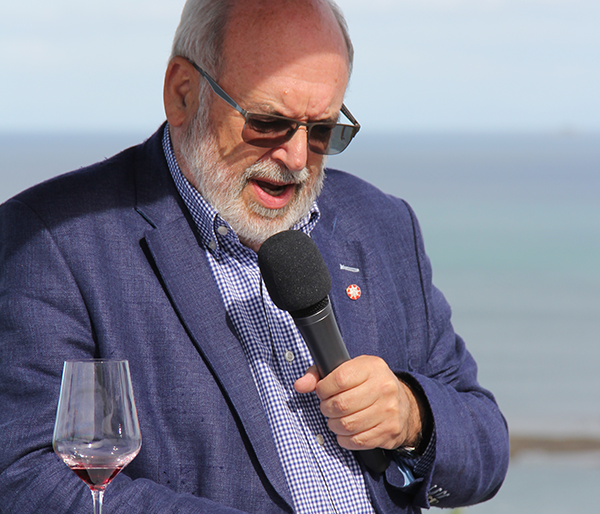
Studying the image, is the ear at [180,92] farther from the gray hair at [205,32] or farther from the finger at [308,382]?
the finger at [308,382]

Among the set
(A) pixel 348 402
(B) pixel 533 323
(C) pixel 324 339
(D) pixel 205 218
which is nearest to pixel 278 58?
(D) pixel 205 218

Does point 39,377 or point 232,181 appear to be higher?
point 232,181

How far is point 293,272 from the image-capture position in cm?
174

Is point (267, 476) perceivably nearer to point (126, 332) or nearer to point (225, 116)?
point (126, 332)

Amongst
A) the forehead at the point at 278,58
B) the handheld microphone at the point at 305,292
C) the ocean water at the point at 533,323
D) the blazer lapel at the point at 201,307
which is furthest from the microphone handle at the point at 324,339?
the ocean water at the point at 533,323

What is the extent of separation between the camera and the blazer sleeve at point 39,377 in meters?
1.69

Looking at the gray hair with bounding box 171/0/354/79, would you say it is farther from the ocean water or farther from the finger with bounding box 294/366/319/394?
the finger with bounding box 294/366/319/394

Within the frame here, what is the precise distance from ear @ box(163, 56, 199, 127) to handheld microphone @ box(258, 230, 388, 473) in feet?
1.99

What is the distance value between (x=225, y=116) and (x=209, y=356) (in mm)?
681

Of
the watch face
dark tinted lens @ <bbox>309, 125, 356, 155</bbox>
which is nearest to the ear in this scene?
dark tinted lens @ <bbox>309, 125, 356, 155</bbox>

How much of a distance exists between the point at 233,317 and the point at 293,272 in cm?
38

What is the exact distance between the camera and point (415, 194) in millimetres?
33344

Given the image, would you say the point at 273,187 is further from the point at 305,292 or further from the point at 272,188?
the point at 305,292

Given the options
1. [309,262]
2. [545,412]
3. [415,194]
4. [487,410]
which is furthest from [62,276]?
[415,194]
